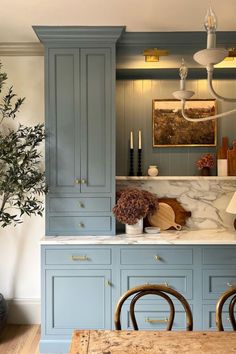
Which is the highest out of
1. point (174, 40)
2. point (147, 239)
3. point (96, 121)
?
point (174, 40)

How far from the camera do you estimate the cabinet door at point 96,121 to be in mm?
2832

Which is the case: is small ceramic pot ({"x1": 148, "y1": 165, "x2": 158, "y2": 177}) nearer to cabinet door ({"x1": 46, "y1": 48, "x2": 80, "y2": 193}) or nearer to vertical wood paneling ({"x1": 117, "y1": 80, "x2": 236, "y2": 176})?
vertical wood paneling ({"x1": 117, "y1": 80, "x2": 236, "y2": 176})

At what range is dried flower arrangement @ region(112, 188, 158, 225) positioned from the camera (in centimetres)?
276

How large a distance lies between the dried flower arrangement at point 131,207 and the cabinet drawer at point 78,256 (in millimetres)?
314

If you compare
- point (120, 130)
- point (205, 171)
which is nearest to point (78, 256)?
point (120, 130)

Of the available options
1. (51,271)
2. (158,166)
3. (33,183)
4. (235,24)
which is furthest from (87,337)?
(235,24)

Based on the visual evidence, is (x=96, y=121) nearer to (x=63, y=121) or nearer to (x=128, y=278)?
(x=63, y=121)

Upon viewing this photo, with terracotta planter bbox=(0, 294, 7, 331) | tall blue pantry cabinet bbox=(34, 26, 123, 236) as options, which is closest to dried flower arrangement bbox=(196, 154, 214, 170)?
tall blue pantry cabinet bbox=(34, 26, 123, 236)

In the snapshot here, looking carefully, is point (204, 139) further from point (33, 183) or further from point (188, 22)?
point (33, 183)

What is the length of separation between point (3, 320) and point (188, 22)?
3.08m

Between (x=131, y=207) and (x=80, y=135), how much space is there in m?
0.77

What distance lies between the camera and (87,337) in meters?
1.53

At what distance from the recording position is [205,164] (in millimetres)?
3168

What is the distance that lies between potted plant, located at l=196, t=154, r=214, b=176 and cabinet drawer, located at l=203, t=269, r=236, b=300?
948 mm
